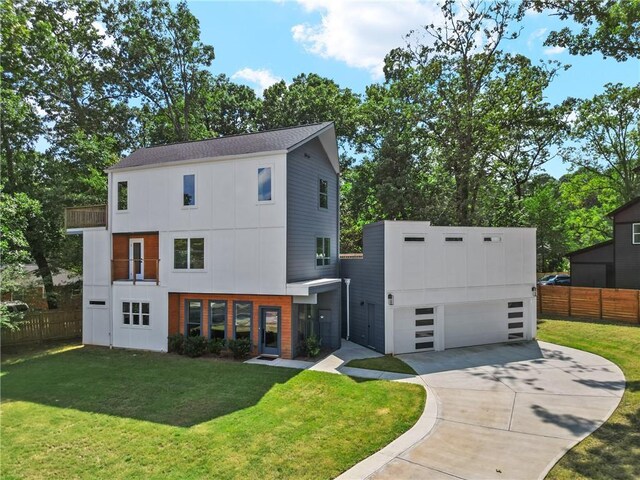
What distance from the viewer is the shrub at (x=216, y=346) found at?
1520 cm

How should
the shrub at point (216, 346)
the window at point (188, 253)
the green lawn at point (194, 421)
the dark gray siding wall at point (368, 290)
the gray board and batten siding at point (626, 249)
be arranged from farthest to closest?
the gray board and batten siding at point (626, 249), the window at point (188, 253), the dark gray siding wall at point (368, 290), the shrub at point (216, 346), the green lawn at point (194, 421)

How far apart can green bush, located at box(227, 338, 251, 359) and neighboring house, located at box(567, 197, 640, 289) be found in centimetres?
2480

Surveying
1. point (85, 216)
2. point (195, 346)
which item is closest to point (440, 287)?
point (195, 346)

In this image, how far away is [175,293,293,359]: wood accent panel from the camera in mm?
14695

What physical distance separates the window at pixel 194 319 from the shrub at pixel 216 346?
105 centimetres

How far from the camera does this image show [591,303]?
845 inches

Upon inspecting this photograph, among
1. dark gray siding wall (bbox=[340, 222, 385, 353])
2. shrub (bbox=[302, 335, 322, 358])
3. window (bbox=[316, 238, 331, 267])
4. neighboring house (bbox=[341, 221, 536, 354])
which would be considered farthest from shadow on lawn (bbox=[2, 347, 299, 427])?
window (bbox=[316, 238, 331, 267])

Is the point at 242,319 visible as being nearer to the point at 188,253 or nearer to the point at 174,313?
the point at 174,313

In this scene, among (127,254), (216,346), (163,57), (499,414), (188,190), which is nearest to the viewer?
(499,414)

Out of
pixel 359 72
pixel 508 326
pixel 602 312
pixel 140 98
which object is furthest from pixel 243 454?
pixel 140 98

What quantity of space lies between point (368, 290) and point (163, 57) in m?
26.7

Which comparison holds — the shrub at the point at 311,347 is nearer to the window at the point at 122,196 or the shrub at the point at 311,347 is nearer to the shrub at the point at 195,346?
the shrub at the point at 195,346

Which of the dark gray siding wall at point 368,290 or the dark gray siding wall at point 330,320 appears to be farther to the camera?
the dark gray siding wall at point 330,320

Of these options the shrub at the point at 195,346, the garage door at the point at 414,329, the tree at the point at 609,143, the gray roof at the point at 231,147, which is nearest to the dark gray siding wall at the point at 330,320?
the garage door at the point at 414,329
